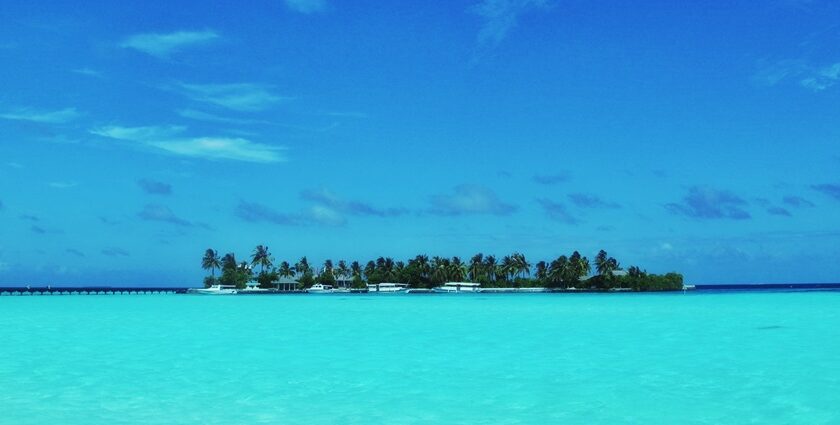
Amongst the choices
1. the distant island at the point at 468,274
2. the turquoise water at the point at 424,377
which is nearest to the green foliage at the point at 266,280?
the distant island at the point at 468,274

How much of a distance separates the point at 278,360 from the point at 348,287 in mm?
114611

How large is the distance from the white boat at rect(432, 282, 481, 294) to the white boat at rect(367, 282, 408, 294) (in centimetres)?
631

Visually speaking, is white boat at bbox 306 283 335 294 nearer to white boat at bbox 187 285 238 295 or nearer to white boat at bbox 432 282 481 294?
white boat at bbox 187 285 238 295

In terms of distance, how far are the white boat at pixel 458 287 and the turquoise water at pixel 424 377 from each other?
291 ft

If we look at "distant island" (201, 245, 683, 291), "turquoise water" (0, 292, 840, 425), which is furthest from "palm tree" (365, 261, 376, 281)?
"turquoise water" (0, 292, 840, 425)

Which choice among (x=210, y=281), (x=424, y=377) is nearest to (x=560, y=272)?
(x=210, y=281)

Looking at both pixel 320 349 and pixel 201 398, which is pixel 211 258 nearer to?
pixel 320 349

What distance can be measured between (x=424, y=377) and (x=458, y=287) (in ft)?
344

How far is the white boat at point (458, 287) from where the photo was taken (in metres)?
120

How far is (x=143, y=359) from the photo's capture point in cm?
2131

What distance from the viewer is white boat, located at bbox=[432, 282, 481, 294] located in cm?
11956

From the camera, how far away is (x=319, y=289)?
12888cm

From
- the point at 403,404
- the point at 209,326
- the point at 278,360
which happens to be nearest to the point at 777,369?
the point at 403,404

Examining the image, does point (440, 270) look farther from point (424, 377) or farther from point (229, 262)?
point (424, 377)
